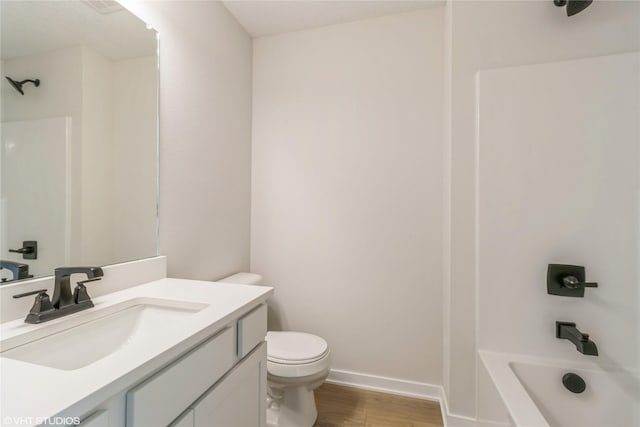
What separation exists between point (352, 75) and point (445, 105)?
2.19 ft

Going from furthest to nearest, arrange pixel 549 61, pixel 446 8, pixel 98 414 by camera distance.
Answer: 1. pixel 446 8
2. pixel 549 61
3. pixel 98 414

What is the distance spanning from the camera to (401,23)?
1846 millimetres

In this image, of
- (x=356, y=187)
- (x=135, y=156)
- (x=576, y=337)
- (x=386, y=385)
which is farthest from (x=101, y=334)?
(x=576, y=337)

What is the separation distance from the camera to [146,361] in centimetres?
58

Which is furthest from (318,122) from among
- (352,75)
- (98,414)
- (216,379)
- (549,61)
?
(98,414)

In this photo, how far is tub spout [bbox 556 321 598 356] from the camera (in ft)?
3.84

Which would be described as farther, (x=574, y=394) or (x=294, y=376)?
(x=294, y=376)

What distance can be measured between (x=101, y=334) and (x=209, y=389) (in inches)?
15.4

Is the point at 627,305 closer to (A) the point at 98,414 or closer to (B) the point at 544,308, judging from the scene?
(B) the point at 544,308

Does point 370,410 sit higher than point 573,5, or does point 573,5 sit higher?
point 573,5

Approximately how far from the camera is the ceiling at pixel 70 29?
2.72 ft

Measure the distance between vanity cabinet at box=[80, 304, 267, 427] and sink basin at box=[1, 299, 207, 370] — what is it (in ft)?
0.40

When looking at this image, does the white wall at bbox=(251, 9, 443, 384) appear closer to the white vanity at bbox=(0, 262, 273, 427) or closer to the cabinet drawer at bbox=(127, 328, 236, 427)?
the white vanity at bbox=(0, 262, 273, 427)

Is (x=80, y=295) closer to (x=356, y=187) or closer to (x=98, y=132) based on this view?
(x=98, y=132)
